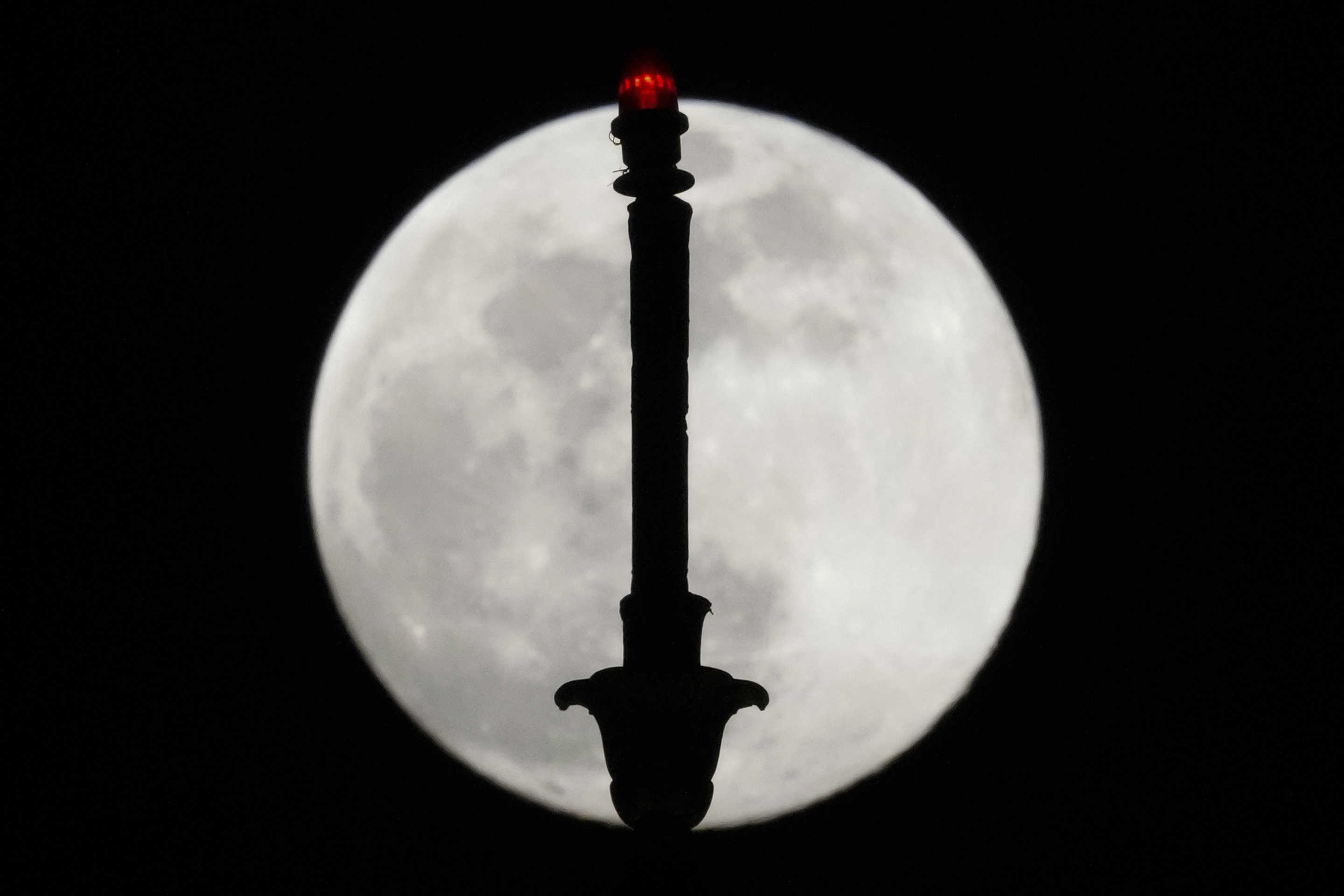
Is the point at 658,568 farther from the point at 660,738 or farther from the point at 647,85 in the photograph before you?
the point at 647,85

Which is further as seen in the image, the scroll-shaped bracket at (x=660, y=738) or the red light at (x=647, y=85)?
the red light at (x=647, y=85)

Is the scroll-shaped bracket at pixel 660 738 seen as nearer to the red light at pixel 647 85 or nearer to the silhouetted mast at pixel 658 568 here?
the silhouetted mast at pixel 658 568

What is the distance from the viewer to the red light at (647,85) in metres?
5.93

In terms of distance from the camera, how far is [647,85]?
593cm

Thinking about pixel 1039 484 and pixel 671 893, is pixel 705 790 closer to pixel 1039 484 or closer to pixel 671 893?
pixel 671 893

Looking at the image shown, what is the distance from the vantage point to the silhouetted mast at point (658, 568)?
18.4 ft

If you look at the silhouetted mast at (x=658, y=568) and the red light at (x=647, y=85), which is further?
the red light at (x=647, y=85)

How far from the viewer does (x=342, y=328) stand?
10461 millimetres

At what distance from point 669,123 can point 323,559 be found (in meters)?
6.15

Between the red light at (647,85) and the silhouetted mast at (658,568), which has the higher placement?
the red light at (647,85)

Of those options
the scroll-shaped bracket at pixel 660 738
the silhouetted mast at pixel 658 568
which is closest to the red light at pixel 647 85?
the silhouetted mast at pixel 658 568

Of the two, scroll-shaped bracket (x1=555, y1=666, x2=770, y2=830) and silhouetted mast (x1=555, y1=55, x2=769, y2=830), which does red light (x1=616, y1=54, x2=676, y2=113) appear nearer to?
silhouetted mast (x1=555, y1=55, x2=769, y2=830)

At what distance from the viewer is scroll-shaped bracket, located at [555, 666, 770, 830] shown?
559 cm

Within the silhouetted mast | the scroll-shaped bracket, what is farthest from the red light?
the scroll-shaped bracket
